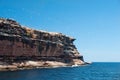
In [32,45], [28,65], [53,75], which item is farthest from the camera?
[32,45]

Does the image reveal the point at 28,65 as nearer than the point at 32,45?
Yes

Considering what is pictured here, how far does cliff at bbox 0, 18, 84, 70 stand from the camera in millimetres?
104188

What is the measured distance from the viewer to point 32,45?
119 m

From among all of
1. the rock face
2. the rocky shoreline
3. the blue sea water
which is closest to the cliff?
the rock face

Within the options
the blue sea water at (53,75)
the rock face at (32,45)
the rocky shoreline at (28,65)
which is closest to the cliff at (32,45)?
the rock face at (32,45)

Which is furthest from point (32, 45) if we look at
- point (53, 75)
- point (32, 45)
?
point (53, 75)

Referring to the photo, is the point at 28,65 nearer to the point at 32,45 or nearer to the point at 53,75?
the point at 32,45

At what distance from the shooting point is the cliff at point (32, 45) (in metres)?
104

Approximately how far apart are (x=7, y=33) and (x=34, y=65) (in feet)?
65.9

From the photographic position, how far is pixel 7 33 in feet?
345

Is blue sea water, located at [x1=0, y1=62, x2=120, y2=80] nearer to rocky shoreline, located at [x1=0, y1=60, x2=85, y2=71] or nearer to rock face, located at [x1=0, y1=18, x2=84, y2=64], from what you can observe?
rocky shoreline, located at [x1=0, y1=60, x2=85, y2=71]

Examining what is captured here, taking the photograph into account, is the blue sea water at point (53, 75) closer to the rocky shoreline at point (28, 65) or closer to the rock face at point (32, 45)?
the rocky shoreline at point (28, 65)

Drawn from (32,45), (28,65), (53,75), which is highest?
(32,45)

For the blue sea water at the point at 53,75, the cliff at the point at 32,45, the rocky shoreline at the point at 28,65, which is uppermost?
the cliff at the point at 32,45
